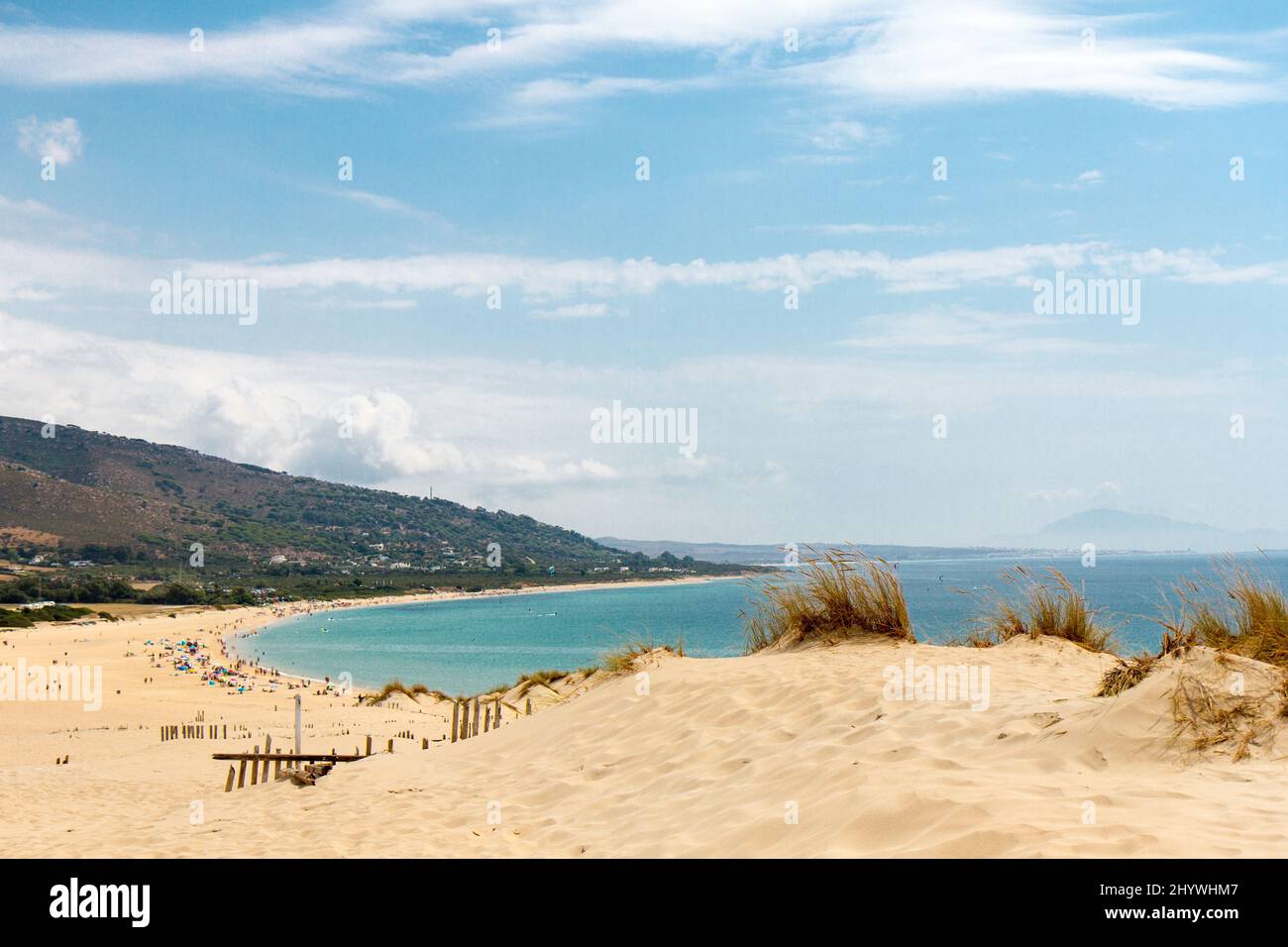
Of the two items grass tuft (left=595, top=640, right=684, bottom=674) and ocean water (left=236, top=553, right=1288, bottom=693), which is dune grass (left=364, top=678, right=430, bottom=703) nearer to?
ocean water (left=236, top=553, right=1288, bottom=693)

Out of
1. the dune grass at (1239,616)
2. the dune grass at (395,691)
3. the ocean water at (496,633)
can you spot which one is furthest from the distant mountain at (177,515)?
the dune grass at (1239,616)

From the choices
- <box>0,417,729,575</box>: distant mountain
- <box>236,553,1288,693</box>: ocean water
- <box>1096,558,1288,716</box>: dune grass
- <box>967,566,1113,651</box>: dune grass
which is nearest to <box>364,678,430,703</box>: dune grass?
<box>236,553,1288,693</box>: ocean water

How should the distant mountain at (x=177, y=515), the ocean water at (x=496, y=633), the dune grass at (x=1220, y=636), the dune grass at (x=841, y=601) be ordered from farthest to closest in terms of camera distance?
the distant mountain at (x=177, y=515) < the ocean water at (x=496, y=633) < the dune grass at (x=841, y=601) < the dune grass at (x=1220, y=636)

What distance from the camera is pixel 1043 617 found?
14.0 m

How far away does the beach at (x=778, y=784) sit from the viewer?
17.3 feet

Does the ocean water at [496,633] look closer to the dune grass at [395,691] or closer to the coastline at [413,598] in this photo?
the coastline at [413,598]

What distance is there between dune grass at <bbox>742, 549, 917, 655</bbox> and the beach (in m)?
0.36

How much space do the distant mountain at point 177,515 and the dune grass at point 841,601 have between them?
12135 centimetres

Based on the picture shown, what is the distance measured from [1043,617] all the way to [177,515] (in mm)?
149400

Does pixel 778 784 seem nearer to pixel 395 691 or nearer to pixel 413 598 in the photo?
pixel 395 691

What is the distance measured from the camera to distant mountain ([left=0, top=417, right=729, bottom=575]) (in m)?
122
